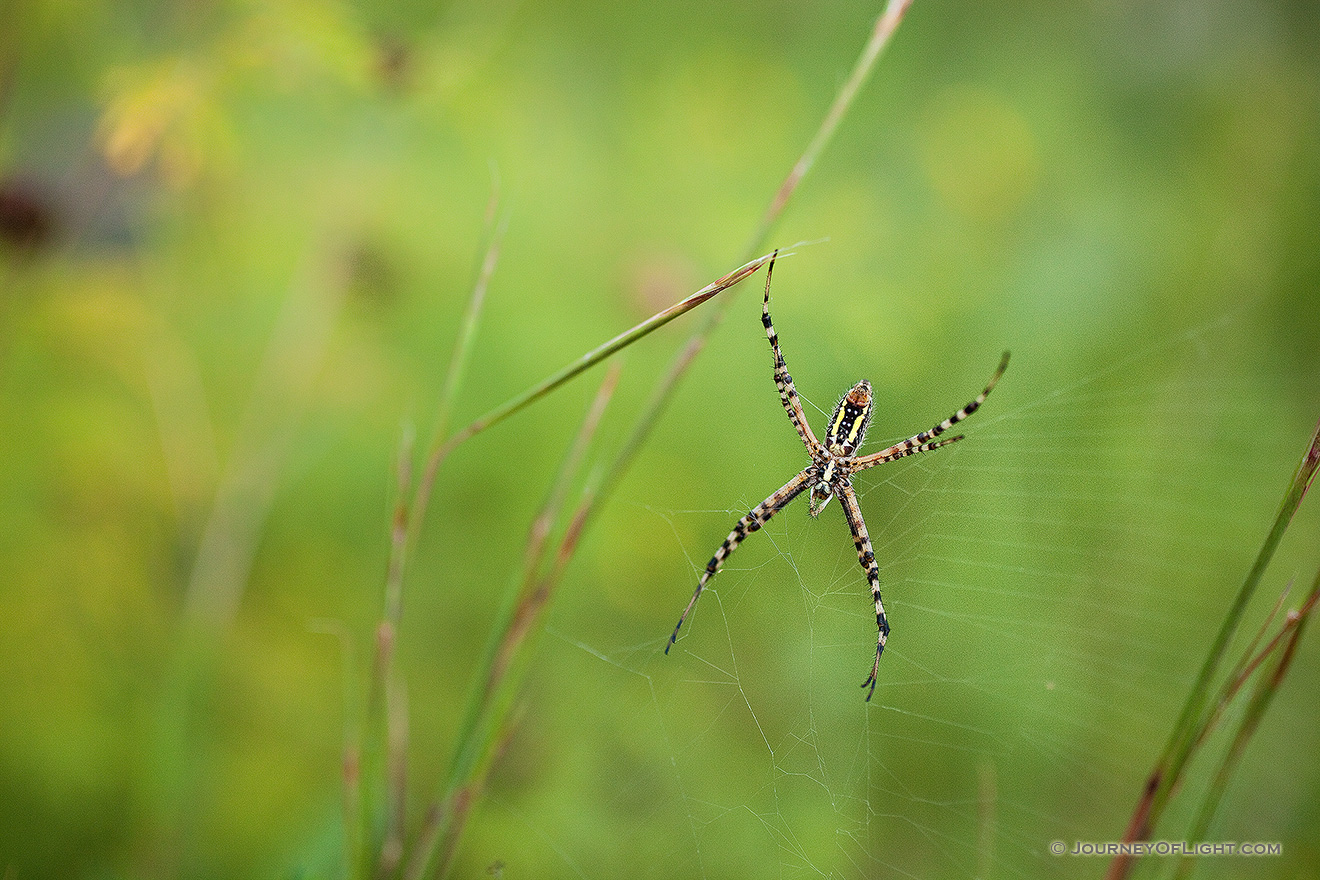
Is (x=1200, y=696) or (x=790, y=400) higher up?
(x=790, y=400)

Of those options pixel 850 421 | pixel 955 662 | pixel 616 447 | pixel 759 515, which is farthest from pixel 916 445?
pixel 955 662

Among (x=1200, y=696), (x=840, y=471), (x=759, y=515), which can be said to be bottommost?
(x=1200, y=696)

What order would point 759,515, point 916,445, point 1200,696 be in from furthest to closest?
point 759,515, point 916,445, point 1200,696

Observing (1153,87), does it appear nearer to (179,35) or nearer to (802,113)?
(802,113)

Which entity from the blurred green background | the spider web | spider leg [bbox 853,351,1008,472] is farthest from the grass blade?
the spider web

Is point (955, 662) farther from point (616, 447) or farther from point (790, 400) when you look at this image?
point (616, 447)

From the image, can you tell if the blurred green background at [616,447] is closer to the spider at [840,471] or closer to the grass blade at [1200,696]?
the spider at [840,471]

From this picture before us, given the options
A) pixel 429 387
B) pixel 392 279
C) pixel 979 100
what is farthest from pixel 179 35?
pixel 979 100

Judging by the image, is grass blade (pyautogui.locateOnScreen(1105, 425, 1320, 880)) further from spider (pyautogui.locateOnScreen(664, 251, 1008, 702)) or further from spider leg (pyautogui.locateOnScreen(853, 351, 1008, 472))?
spider (pyautogui.locateOnScreen(664, 251, 1008, 702))
